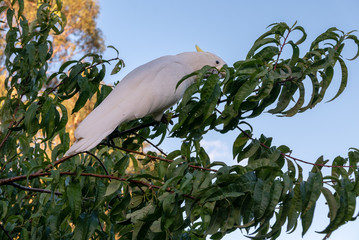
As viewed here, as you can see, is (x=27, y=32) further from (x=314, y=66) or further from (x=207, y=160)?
(x=314, y=66)

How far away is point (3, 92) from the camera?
6652 mm

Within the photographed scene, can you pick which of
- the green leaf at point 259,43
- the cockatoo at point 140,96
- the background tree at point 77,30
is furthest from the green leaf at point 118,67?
the background tree at point 77,30

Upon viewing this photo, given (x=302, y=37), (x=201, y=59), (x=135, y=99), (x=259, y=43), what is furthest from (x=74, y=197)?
(x=201, y=59)

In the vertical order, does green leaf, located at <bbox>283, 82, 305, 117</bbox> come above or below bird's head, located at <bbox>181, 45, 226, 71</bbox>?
below

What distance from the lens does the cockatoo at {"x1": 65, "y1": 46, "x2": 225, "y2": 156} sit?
1536 mm

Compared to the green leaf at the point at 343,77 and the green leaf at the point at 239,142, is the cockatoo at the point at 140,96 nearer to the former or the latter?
the green leaf at the point at 239,142

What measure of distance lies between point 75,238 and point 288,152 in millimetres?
682

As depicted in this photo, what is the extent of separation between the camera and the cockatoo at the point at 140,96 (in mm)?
1536

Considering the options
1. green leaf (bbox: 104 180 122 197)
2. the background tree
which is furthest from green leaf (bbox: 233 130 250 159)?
the background tree

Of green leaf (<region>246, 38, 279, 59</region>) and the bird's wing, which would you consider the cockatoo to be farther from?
green leaf (<region>246, 38, 279, 59</region>)

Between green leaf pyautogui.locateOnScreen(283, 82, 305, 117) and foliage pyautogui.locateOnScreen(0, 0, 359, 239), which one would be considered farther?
green leaf pyautogui.locateOnScreen(283, 82, 305, 117)

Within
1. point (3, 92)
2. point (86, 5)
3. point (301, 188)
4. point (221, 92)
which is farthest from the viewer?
point (86, 5)

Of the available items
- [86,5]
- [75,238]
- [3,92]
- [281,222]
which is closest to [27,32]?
[75,238]

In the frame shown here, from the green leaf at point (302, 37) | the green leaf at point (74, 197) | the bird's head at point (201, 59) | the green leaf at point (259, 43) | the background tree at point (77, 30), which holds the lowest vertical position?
the green leaf at point (74, 197)
